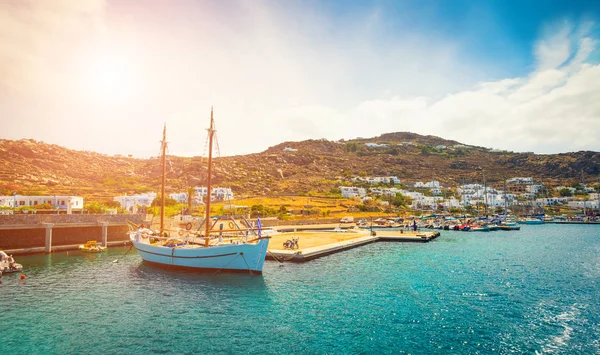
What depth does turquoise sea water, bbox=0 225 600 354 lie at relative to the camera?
16594 millimetres

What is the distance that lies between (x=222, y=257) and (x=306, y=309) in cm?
1338

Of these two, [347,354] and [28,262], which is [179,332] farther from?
[28,262]

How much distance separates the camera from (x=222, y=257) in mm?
32688

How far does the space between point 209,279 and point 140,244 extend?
479 inches

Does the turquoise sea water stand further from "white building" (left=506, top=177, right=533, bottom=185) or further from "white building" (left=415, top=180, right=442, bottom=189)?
"white building" (left=506, top=177, right=533, bottom=185)

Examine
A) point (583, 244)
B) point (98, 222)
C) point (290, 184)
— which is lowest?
A: point (583, 244)

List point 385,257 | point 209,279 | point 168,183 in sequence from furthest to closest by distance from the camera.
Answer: point 168,183, point 385,257, point 209,279

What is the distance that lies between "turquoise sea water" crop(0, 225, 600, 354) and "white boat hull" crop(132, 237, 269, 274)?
4.18 feet

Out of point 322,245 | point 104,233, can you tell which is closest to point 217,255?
point 322,245

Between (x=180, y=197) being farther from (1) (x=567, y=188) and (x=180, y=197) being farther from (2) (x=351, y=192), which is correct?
(1) (x=567, y=188)

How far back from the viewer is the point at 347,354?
50.6 ft

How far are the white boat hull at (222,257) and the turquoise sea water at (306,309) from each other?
1275 mm

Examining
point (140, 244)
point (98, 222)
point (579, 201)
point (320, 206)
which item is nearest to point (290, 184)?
point (320, 206)

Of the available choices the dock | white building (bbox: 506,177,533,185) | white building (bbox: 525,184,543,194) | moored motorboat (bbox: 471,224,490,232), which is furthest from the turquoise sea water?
white building (bbox: 506,177,533,185)
